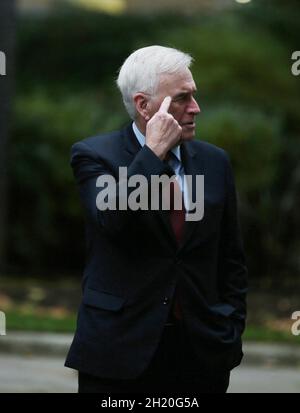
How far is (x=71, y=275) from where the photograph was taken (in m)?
14.7

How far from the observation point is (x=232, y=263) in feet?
13.3

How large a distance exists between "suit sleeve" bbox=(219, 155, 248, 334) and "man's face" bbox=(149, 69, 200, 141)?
10.7 inches

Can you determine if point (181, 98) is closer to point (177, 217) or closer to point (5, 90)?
point (177, 217)

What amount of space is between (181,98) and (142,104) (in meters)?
0.14

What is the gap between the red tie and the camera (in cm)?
386

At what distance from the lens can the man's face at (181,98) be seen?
391 cm

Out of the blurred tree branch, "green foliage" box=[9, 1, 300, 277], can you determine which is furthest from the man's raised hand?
the blurred tree branch

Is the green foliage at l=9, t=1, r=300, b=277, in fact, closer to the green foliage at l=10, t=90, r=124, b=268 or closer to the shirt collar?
the green foliage at l=10, t=90, r=124, b=268

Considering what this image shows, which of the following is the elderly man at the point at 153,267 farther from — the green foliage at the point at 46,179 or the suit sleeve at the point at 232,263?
the green foliage at the point at 46,179

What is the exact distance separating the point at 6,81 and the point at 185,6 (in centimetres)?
1193

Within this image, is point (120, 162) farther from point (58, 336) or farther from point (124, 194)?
point (58, 336)

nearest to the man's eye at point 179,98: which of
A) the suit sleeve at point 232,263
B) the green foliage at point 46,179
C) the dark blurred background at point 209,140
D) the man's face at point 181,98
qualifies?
the man's face at point 181,98

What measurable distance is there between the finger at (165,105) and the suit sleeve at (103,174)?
0.46 feet

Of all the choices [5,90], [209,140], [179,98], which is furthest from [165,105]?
[5,90]
